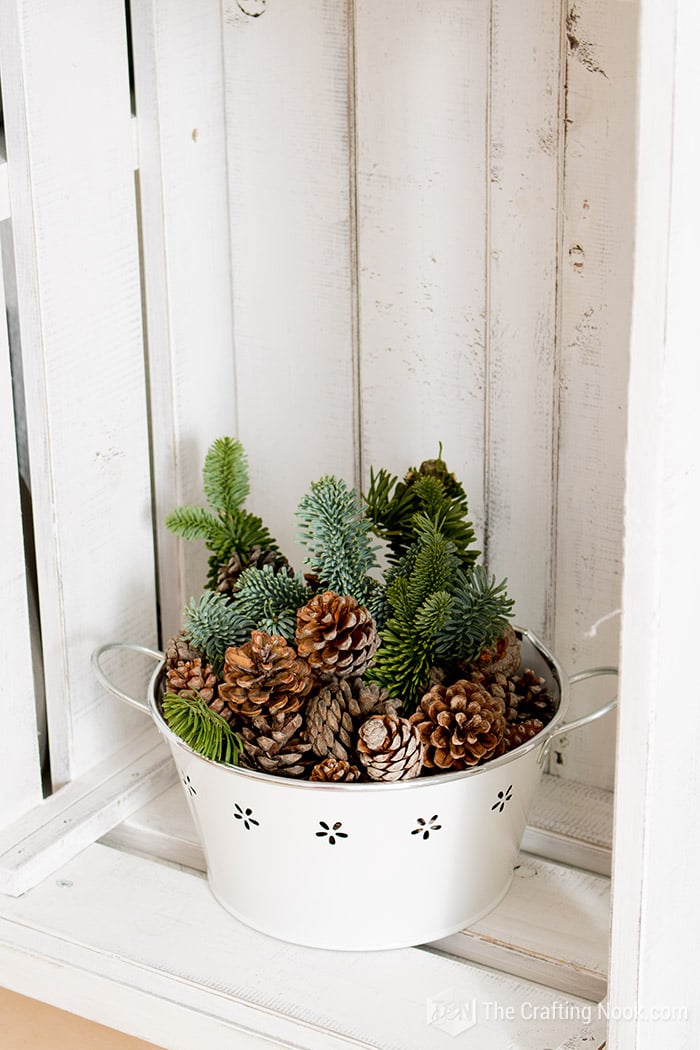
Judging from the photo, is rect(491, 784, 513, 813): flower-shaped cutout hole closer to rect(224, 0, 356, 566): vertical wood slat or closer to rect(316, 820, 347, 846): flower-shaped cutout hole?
rect(316, 820, 347, 846): flower-shaped cutout hole

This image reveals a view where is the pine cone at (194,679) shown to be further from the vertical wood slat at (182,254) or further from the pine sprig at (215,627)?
the vertical wood slat at (182,254)

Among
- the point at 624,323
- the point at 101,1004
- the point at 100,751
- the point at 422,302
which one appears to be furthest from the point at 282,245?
the point at 101,1004

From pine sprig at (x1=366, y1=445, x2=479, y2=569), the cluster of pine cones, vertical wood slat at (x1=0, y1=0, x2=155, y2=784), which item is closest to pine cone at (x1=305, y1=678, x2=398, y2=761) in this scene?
the cluster of pine cones

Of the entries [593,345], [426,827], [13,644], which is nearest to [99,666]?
[13,644]

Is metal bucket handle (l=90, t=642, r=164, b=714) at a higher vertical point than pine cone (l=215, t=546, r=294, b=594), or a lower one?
lower

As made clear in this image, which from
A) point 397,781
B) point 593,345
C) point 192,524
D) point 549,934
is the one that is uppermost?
point 593,345

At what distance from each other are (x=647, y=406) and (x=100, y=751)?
1.72 ft

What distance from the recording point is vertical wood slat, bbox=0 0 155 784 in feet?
2.50

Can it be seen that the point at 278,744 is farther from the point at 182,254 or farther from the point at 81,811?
the point at 182,254

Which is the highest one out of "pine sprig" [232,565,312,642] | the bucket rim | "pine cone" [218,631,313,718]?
"pine sprig" [232,565,312,642]

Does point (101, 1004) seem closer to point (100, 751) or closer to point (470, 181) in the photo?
point (100, 751)

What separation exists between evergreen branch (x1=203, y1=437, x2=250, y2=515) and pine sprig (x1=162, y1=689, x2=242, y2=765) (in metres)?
0.17

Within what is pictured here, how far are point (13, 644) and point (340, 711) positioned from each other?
0.23 metres

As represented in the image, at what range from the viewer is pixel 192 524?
0.83 meters
